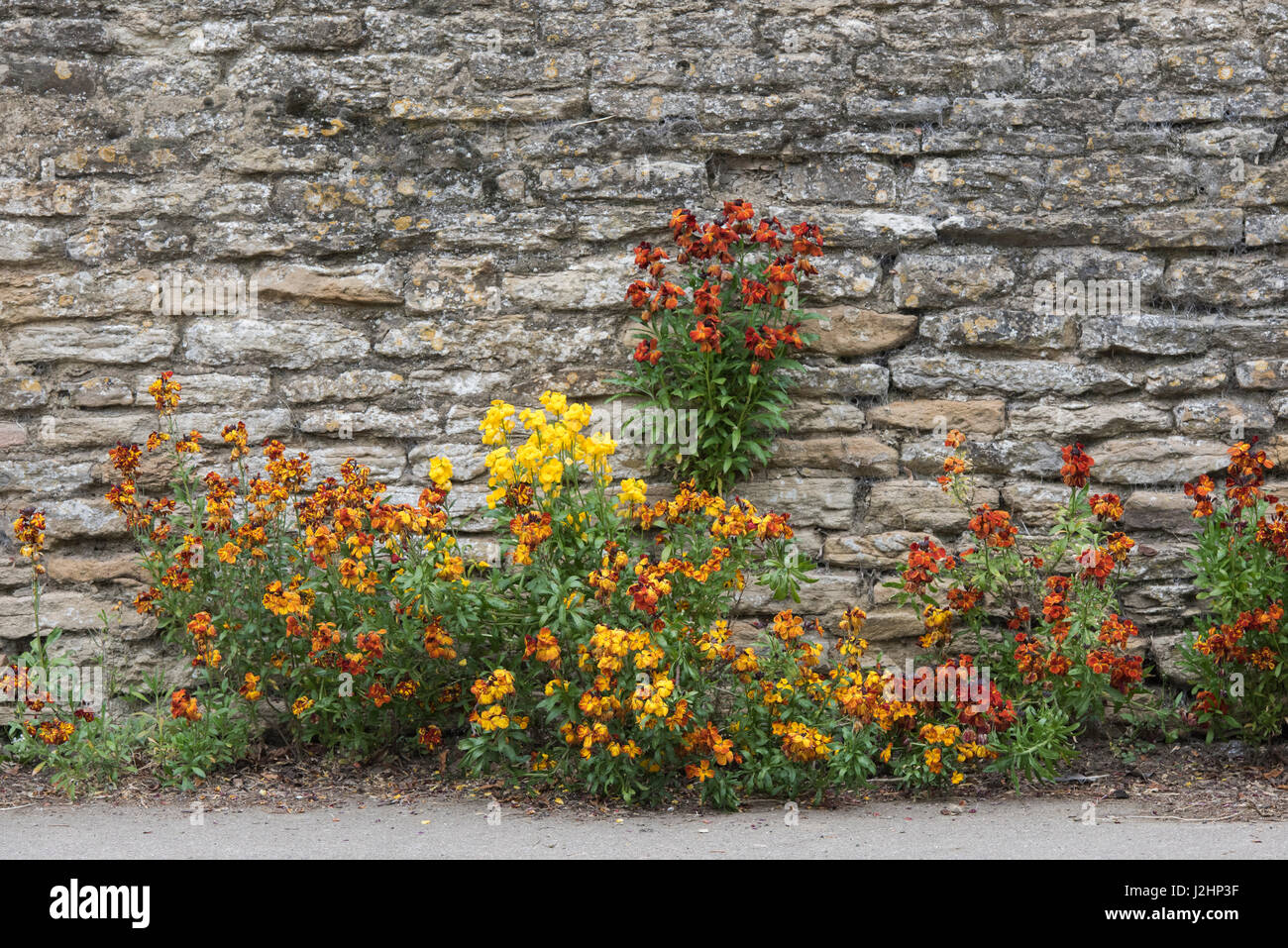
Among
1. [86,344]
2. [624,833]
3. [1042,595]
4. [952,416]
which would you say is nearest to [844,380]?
[952,416]

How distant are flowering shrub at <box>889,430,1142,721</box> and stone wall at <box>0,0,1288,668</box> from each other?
204 mm

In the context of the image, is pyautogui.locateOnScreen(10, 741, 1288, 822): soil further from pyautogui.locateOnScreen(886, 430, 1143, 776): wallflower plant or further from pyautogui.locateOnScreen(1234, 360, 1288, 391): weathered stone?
pyautogui.locateOnScreen(1234, 360, 1288, 391): weathered stone

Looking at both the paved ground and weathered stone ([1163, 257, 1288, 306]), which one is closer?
the paved ground

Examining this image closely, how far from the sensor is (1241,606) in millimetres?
3793

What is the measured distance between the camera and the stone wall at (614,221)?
4191 millimetres

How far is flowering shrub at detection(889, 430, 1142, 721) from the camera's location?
365 cm

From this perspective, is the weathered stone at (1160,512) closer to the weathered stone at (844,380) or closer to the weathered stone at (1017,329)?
the weathered stone at (1017,329)

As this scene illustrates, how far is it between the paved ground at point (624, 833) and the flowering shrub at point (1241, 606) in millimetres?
643

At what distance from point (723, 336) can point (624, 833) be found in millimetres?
1816
